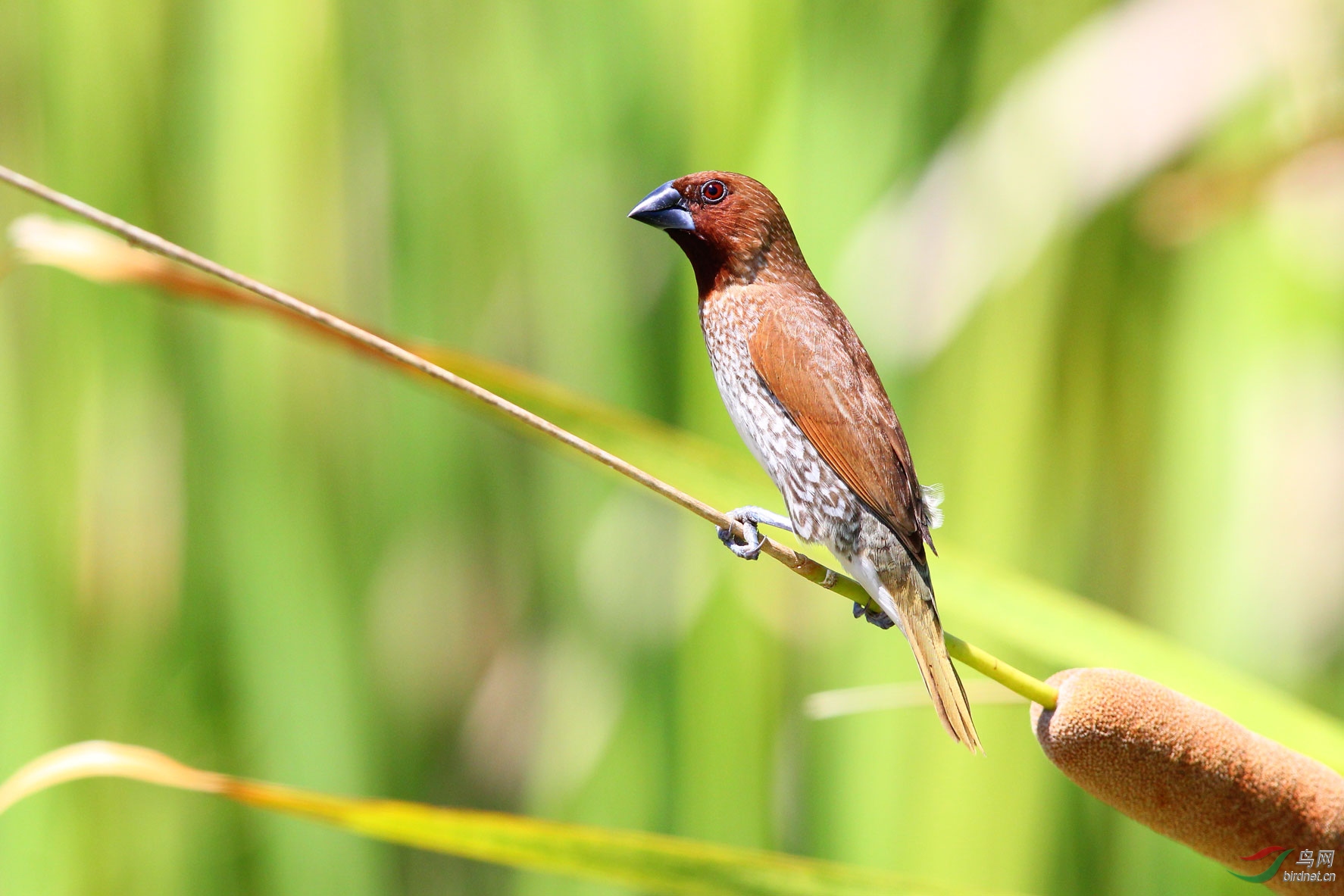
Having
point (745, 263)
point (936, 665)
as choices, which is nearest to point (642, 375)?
point (745, 263)

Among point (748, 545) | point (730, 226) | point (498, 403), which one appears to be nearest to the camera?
point (498, 403)

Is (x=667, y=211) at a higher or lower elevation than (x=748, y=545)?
higher

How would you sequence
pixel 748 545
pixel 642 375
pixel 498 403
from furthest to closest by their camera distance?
pixel 642 375 < pixel 748 545 < pixel 498 403

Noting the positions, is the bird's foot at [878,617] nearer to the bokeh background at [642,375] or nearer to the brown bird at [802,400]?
the brown bird at [802,400]

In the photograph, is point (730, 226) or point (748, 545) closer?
point (748, 545)

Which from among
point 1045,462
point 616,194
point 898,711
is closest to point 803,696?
point 898,711

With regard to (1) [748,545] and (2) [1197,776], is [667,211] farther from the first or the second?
(2) [1197,776]

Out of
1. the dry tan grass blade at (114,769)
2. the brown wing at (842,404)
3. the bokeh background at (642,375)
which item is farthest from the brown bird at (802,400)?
the bokeh background at (642,375)
